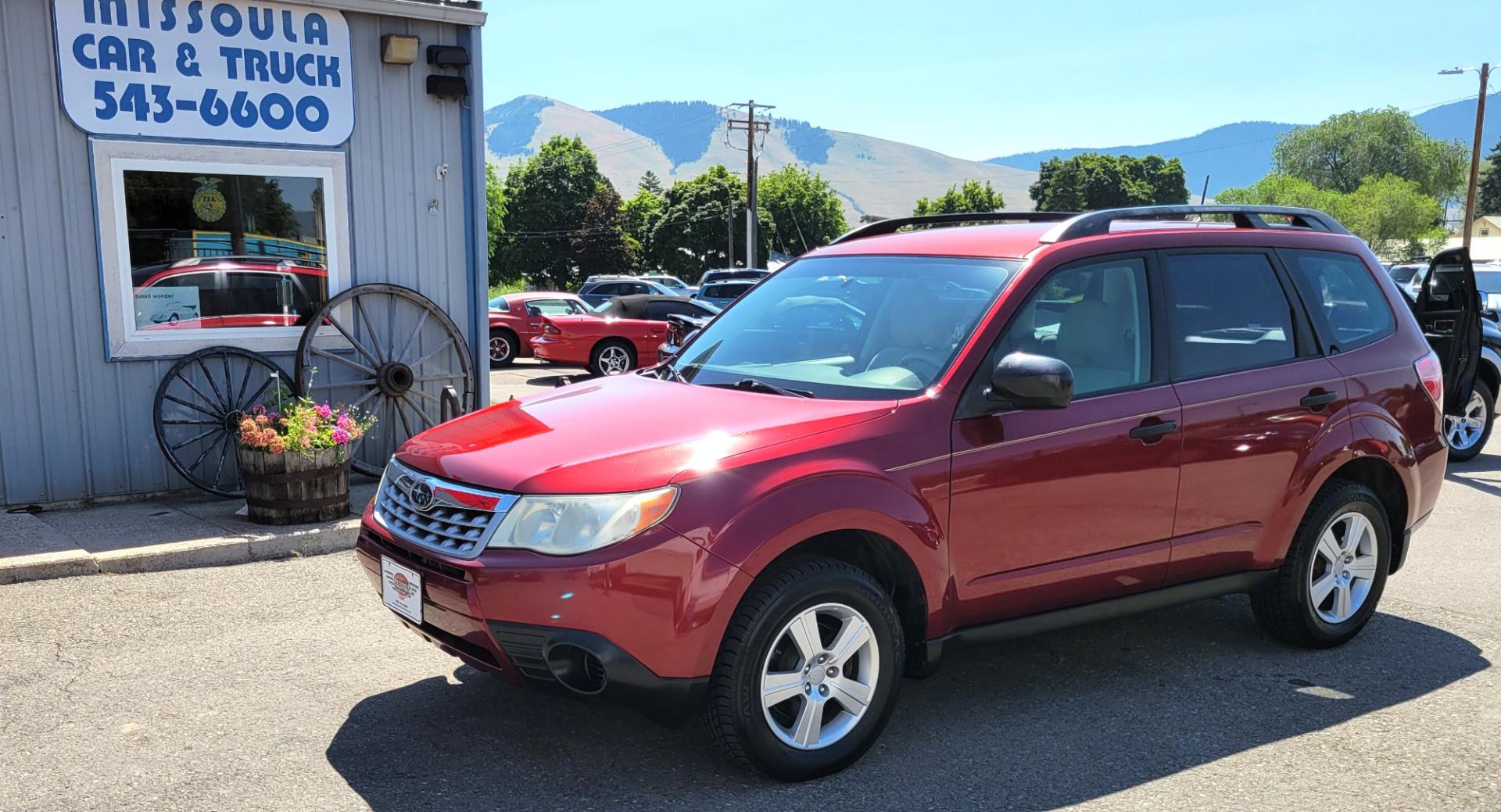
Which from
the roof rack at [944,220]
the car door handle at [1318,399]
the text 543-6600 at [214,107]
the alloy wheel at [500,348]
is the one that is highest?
the text 543-6600 at [214,107]

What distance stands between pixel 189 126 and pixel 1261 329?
22.0 ft

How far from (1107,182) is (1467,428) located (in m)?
109

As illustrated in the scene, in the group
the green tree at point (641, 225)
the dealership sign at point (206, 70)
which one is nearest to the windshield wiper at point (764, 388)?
the dealership sign at point (206, 70)

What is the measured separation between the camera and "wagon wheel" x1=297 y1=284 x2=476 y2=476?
8.39 metres

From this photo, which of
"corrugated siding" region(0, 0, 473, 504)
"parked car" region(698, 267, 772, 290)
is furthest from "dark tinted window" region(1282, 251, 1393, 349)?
"parked car" region(698, 267, 772, 290)

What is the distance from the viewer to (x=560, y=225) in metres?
82.9

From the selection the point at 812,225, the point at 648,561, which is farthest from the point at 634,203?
the point at 648,561

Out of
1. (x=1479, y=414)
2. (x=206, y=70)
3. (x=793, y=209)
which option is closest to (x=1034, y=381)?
(x=206, y=70)

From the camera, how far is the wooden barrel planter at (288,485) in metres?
6.84

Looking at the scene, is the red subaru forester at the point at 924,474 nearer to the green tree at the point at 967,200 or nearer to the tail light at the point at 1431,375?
the tail light at the point at 1431,375

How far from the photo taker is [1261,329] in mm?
4879

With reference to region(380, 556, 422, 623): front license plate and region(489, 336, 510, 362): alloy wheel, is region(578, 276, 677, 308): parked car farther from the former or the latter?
region(380, 556, 422, 623): front license plate

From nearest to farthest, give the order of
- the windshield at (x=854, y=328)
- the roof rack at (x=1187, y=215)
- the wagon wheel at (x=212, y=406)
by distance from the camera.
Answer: the windshield at (x=854, y=328) < the roof rack at (x=1187, y=215) < the wagon wheel at (x=212, y=406)

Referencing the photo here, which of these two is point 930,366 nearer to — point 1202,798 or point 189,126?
A: point 1202,798
